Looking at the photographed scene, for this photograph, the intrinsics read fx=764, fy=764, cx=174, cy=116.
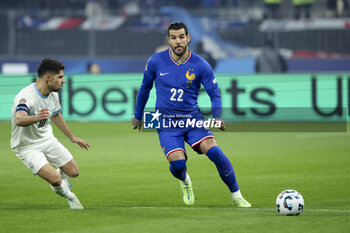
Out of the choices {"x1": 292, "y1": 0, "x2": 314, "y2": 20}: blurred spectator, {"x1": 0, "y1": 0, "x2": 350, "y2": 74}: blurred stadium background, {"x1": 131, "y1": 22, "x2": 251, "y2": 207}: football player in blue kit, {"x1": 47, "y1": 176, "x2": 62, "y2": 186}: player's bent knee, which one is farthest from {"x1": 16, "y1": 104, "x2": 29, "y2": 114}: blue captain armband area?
{"x1": 292, "y1": 0, "x2": 314, "y2": 20}: blurred spectator

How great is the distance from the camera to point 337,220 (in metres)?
7.46

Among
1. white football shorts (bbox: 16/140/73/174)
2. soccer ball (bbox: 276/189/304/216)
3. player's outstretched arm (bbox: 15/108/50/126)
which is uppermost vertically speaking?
player's outstretched arm (bbox: 15/108/50/126)

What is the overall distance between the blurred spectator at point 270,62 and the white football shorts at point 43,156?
16.5m

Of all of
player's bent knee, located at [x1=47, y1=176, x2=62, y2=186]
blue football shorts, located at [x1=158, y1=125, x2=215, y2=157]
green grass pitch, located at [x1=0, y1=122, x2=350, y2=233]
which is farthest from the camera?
blue football shorts, located at [x1=158, y1=125, x2=215, y2=157]

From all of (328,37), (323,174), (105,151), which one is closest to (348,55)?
(328,37)

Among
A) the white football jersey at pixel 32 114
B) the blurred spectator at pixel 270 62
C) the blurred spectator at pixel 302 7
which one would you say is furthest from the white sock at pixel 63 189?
the blurred spectator at pixel 302 7

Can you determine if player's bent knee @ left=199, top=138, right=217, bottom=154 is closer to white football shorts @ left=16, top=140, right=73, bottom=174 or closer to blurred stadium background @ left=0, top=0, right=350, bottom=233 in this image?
blurred stadium background @ left=0, top=0, right=350, bottom=233

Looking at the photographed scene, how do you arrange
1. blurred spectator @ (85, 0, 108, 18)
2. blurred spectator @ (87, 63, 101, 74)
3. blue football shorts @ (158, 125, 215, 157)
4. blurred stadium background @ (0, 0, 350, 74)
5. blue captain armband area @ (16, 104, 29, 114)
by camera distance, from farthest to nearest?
blurred spectator @ (85, 0, 108, 18) → blurred stadium background @ (0, 0, 350, 74) → blurred spectator @ (87, 63, 101, 74) → blue football shorts @ (158, 125, 215, 157) → blue captain armband area @ (16, 104, 29, 114)

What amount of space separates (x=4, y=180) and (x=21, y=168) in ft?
4.98

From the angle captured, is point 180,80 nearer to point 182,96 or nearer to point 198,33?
point 182,96

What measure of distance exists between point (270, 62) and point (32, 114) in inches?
684

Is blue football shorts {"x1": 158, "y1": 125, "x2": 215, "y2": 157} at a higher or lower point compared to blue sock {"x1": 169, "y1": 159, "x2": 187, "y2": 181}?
higher

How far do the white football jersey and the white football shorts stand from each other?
2.6 inches

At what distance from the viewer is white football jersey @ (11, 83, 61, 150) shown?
8.29 metres
